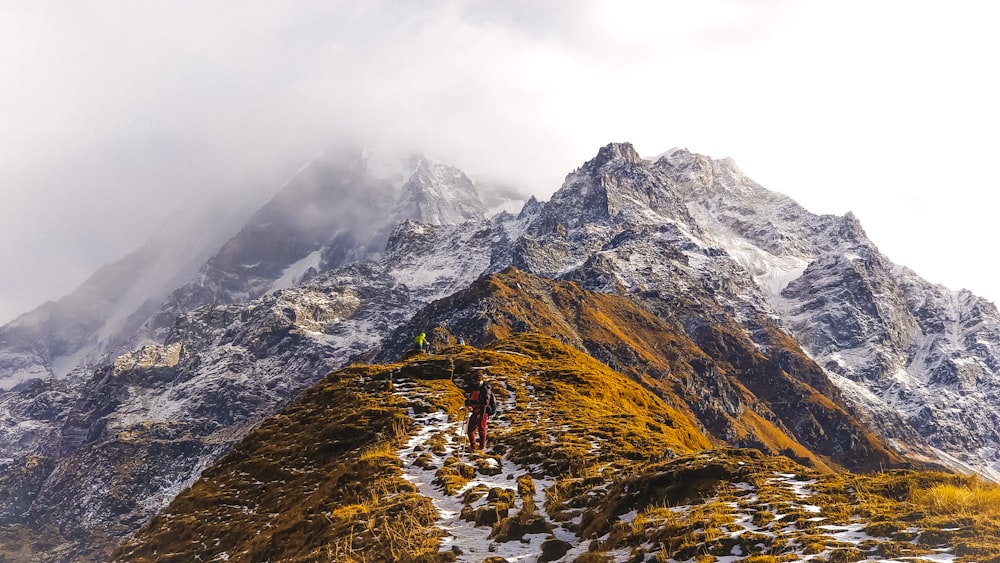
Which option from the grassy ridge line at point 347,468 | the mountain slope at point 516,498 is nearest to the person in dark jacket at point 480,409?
the mountain slope at point 516,498

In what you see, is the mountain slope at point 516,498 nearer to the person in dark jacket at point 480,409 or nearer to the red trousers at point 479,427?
the red trousers at point 479,427

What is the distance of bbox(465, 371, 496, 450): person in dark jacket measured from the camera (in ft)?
96.7

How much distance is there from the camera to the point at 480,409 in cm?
2975

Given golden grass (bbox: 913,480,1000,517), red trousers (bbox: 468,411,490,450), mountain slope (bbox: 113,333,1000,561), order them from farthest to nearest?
red trousers (bbox: 468,411,490,450), mountain slope (bbox: 113,333,1000,561), golden grass (bbox: 913,480,1000,517)

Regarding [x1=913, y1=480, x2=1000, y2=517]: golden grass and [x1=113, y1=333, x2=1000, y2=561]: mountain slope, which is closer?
[x1=913, y1=480, x2=1000, y2=517]: golden grass

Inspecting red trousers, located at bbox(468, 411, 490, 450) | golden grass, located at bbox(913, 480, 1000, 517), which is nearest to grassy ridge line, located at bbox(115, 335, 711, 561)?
red trousers, located at bbox(468, 411, 490, 450)

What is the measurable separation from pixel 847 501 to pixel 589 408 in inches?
987

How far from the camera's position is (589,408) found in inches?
1636

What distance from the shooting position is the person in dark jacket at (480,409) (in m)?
29.5

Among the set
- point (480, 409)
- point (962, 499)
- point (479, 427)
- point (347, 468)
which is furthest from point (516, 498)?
point (962, 499)

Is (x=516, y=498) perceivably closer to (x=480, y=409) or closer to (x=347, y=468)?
(x=480, y=409)

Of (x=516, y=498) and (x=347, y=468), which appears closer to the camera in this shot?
(x=516, y=498)

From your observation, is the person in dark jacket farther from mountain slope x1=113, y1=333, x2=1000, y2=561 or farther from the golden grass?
the golden grass

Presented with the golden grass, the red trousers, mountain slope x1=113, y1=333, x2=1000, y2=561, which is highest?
the red trousers
